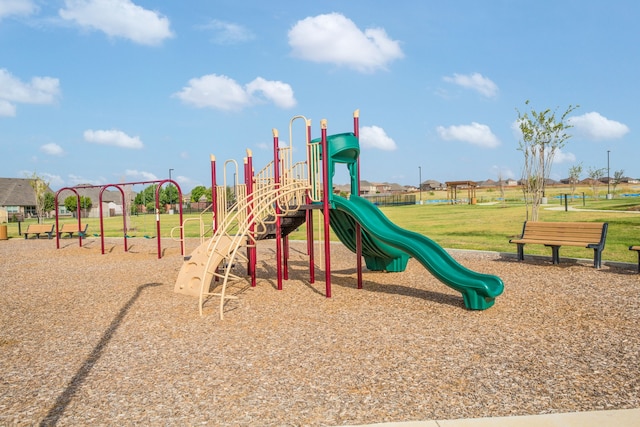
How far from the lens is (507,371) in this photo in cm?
452

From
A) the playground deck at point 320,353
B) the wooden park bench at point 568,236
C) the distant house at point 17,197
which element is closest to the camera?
the playground deck at point 320,353

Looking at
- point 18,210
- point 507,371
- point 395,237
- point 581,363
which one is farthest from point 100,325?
point 18,210

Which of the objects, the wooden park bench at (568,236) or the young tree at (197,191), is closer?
the wooden park bench at (568,236)

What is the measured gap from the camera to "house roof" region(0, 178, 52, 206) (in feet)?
207

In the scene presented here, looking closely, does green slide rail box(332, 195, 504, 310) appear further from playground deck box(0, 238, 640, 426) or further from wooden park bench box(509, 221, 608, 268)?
wooden park bench box(509, 221, 608, 268)

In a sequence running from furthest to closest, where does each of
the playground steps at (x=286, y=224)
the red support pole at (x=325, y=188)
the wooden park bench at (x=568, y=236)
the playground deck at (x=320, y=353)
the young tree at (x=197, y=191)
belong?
the young tree at (x=197, y=191) → the wooden park bench at (x=568, y=236) → the playground steps at (x=286, y=224) → the red support pole at (x=325, y=188) → the playground deck at (x=320, y=353)

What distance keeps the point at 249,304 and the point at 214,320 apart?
3.36 ft

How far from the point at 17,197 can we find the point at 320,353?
238 ft

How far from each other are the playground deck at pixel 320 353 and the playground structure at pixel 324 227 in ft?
1.32

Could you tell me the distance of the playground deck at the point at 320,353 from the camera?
385cm

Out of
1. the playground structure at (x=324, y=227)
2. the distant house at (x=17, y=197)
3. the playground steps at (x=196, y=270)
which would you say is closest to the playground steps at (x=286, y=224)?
the playground structure at (x=324, y=227)

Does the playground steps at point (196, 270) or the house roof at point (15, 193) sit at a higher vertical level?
the house roof at point (15, 193)

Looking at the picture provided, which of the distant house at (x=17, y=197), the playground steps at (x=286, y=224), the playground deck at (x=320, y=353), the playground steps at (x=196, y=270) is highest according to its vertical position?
the distant house at (x=17, y=197)

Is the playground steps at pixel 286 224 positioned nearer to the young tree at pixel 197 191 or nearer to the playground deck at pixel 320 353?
the playground deck at pixel 320 353
